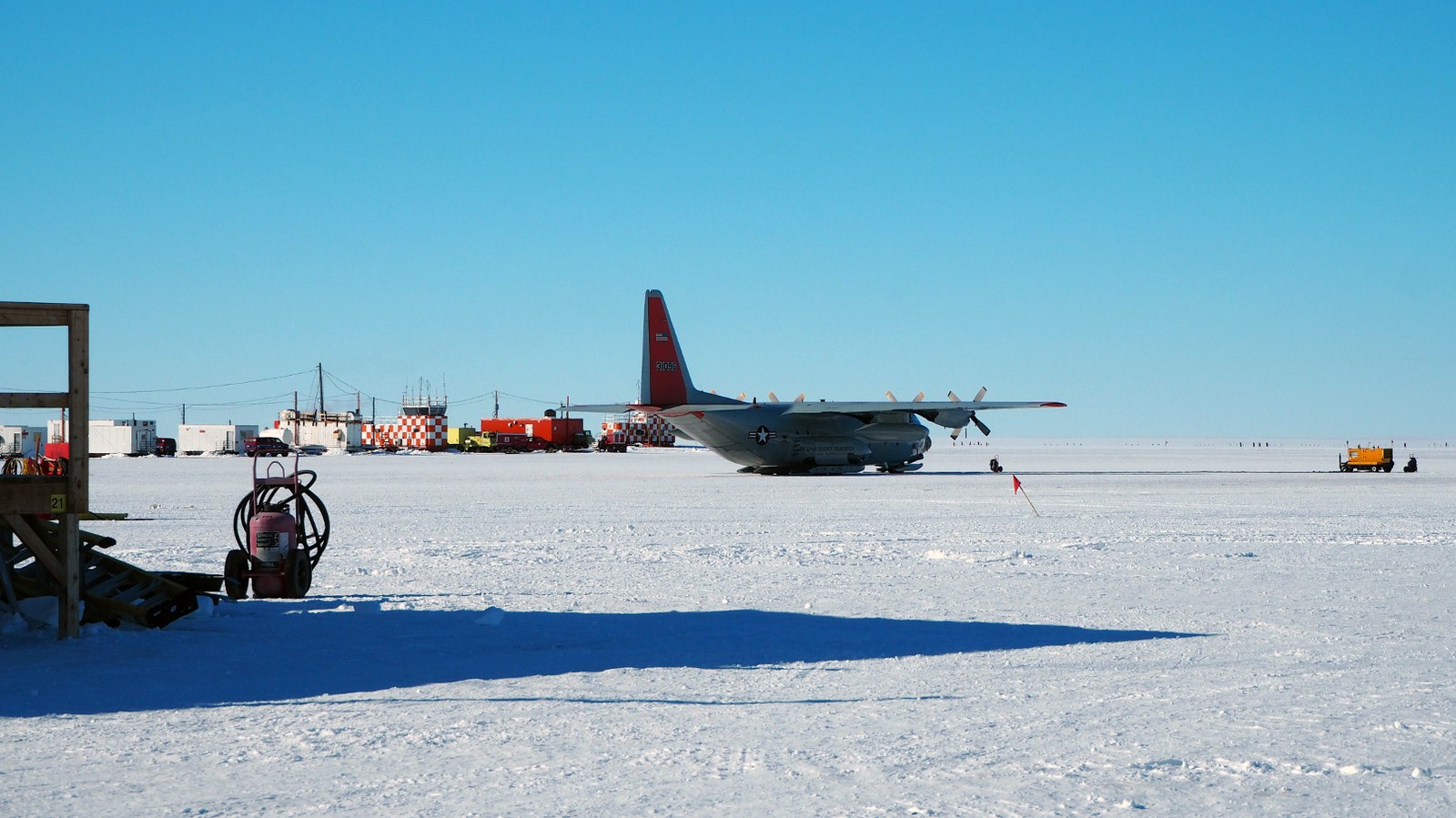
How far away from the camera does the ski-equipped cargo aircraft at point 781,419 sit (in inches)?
1700

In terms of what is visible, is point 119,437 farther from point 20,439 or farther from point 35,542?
point 35,542

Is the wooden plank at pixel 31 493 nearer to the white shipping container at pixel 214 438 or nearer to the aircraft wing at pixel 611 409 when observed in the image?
the aircraft wing at pixel 611 409

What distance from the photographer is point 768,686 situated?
8.12 meters

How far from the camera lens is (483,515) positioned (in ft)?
79.3

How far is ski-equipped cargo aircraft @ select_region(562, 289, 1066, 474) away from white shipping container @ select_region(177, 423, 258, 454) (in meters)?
59.5

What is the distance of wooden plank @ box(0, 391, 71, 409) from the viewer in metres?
9.04

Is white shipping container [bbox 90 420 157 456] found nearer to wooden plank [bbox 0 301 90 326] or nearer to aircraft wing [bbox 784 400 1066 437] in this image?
aircraft wing [bbox 784 400 1066 437]

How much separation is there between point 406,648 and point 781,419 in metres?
35.6

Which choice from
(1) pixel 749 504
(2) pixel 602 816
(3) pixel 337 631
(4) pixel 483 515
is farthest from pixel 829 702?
(1) pixel 749 504

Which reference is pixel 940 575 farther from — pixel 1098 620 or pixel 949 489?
pixel 949 489

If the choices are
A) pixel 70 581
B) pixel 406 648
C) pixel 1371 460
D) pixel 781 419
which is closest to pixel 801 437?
pixel 781 419

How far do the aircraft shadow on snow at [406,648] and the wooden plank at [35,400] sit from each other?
1.72 meters

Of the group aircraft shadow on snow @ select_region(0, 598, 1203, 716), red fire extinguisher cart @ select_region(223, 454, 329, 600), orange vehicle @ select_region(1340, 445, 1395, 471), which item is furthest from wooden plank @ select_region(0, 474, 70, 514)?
orange vehicle @ select_region(1340, 445, 1395, 471)

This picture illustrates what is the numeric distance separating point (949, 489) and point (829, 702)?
27.6 meters
